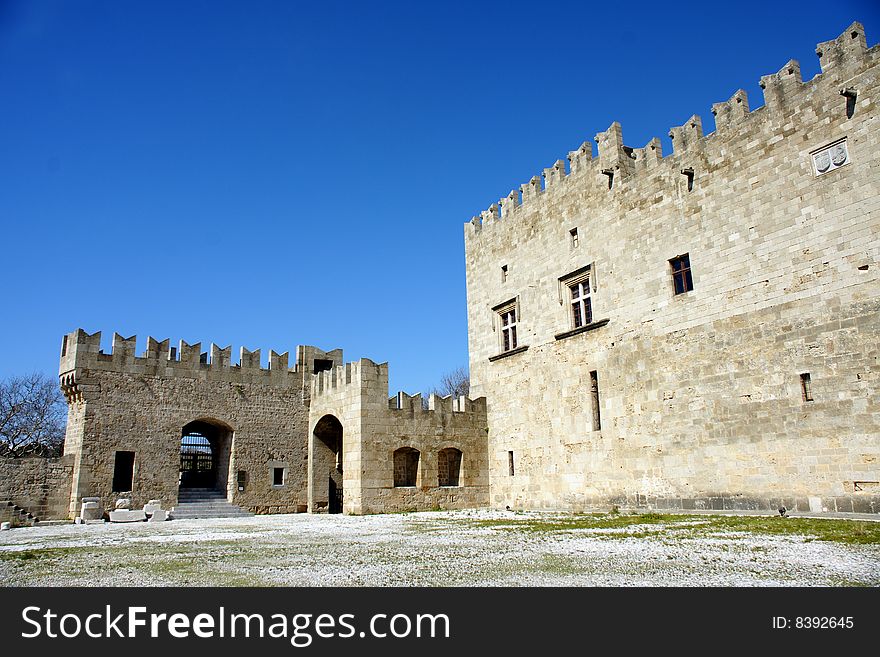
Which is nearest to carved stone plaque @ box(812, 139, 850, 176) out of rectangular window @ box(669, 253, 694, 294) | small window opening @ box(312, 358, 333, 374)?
rectangular window @ box(669, 253, 694, 294)

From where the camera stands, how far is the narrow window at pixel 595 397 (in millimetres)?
17594

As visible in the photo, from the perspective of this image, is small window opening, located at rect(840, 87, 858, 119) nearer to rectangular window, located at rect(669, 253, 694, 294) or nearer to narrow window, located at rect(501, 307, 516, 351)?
rectangular window, located at rect(669, 253, 694, 294)

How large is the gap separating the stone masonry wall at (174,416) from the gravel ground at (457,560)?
820cm

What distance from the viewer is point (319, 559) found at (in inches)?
310

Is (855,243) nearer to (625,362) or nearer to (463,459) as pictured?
(625,362)

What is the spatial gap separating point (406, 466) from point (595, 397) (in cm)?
633

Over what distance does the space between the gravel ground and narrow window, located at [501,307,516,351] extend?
10104mm

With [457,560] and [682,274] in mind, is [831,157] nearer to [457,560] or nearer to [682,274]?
[682,274]

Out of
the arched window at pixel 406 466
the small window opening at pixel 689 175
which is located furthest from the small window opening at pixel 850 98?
the arched window at pixel 406 466

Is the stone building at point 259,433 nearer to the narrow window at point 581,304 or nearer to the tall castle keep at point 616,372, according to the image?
the tall castle keep at point 616,372

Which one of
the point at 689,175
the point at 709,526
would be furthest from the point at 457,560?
the point at 689,175
